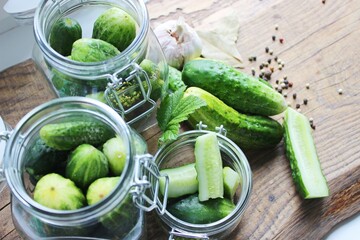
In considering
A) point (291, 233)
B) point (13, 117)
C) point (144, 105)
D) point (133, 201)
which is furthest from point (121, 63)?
point (291, 233)

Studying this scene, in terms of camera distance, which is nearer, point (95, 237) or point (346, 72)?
point (95, 237)

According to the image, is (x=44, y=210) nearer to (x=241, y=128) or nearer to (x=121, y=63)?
(x=121, y=63)

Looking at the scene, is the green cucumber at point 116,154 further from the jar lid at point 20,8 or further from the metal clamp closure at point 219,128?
the jar lid at point 20,8

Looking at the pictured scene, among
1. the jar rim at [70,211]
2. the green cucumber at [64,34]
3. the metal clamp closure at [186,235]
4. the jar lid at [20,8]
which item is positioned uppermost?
the green cucumber at [64,34]

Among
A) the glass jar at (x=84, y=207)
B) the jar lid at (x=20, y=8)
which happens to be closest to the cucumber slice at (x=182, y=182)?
the glass jar at (x=84, y=207)

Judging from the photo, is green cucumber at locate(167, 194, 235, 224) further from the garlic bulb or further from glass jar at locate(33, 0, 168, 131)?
the garlic bulb

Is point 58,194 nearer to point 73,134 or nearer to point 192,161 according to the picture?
point 73,134
